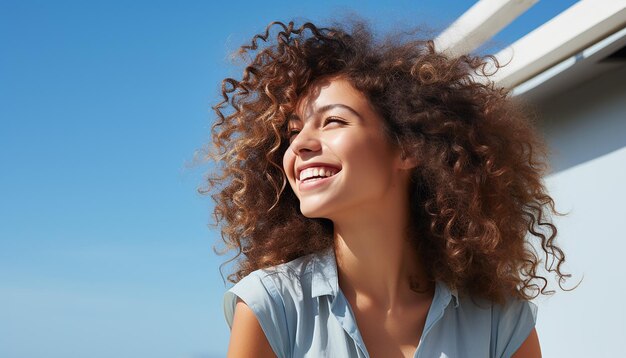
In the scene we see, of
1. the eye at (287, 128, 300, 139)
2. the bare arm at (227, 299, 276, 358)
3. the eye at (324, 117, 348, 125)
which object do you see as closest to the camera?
the bare arm at (227, 299, 276, 358)

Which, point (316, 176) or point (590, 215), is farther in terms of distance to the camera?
point (590, 215)

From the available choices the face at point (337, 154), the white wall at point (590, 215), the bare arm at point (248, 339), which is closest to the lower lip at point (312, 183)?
the face at point (337, 154)

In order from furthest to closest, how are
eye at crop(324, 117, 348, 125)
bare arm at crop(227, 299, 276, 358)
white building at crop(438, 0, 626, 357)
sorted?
1. white building at crop(438, 0, 626, 357)
2. eye at crop(324, 117, 348, 125)
3. bare arm at crop(227, 299, 276, 358)

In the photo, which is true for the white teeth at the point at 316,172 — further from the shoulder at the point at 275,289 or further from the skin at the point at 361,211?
the shoulder at the point at 275,289

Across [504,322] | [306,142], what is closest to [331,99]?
[306,142]

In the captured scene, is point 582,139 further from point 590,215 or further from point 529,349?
point 529,349

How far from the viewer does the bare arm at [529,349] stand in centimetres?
265

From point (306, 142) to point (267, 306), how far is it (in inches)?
21.4

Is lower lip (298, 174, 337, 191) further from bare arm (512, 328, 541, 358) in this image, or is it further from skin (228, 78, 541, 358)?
bare arm (512, 328, 541, 358)

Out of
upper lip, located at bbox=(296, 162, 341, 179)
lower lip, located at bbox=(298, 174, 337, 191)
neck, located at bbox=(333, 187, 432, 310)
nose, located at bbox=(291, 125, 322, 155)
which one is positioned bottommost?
neck, located at bbox=(333, 187, 432, 310)

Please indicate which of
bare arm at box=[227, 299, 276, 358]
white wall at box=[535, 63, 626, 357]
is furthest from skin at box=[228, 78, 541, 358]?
white wall at box=[535, 63, 626, 357]

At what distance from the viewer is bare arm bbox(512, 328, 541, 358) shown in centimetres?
265

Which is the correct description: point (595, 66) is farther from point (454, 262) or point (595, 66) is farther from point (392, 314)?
point (392, 314)

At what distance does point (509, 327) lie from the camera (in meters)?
2.66
